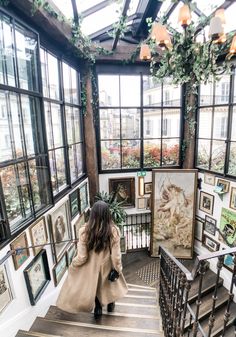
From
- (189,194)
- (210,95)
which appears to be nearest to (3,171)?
(189,194)

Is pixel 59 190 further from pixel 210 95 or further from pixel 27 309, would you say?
pixel 210 95

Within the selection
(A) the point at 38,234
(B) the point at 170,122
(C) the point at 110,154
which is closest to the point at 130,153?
(C) the point at 110,154

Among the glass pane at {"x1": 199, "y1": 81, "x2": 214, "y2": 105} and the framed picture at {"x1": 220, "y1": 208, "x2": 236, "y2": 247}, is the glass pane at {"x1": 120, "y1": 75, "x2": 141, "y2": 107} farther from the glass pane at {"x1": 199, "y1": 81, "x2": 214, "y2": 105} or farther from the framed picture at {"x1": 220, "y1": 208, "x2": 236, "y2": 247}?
the framed picture at {"x1": 220, "y1": 208, "x2": 236, "y2": 247}

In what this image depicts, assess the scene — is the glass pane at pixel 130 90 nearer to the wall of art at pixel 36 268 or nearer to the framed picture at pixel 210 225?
the wall of art at pixel 36 268

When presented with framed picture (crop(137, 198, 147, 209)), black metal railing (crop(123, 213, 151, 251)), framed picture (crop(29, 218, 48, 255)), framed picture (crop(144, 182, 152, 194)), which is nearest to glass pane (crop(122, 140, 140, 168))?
framed picture (crop(144, 182, 152, 194))

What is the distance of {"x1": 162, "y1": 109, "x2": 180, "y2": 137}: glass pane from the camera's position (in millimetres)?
5059

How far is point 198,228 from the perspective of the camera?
5.14 metres

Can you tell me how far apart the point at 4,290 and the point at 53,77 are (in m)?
2.80

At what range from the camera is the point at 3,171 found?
203 cm

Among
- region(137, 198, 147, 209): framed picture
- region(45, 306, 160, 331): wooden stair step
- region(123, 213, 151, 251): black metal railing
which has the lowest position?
region(123, 213, 151, 251): black metal railing

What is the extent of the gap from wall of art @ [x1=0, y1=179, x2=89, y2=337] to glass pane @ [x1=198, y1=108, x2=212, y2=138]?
3.25 metres

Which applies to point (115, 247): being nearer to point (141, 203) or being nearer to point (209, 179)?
point (141, 203)

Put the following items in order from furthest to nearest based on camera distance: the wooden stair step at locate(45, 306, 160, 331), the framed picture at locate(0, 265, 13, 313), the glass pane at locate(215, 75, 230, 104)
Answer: the glass pane at locate(215, 75, 230, 104), the wooden stair step at locate(45, 306, 160, 331), the framed picture at locate(0, 265, 13, 313)

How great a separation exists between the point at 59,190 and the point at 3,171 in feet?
4.40
